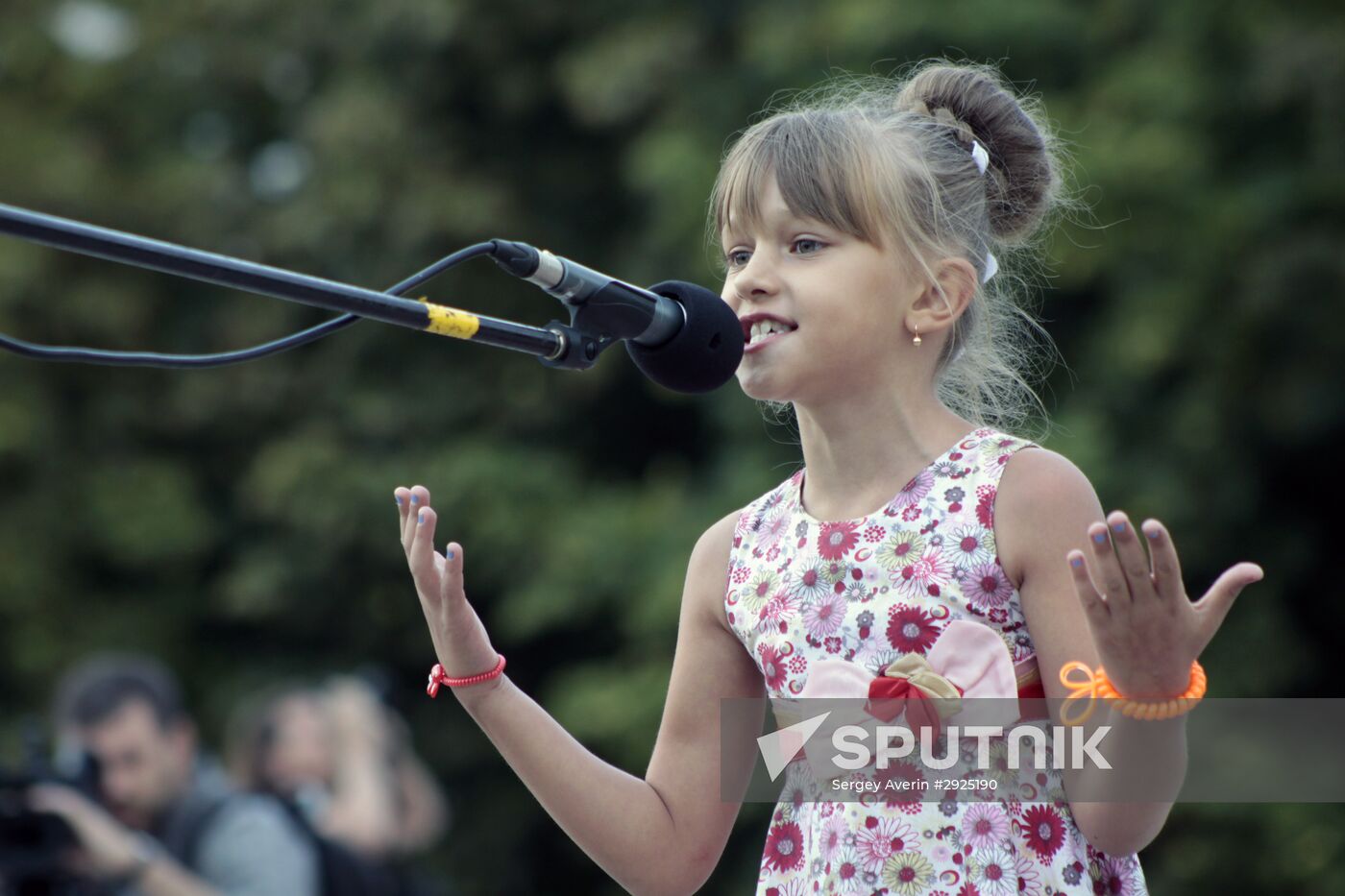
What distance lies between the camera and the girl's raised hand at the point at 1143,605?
5.07 ft

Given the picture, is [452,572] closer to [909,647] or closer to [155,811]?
[909,647]

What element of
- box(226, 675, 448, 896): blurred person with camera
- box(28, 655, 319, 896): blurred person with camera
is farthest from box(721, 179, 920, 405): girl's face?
box(226, 675, 448, 896): blurred person with camera

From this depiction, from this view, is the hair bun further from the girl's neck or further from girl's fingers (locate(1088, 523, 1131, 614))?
girl's fingers (locate(1088, 523, 1131, 614))

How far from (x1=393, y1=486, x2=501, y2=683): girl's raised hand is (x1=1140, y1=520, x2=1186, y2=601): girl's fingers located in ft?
2.58

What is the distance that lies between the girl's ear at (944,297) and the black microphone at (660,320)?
10.9 inches

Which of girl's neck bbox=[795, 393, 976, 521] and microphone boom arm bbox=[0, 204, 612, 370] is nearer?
microphone boom arm bbox=[0, 204, 612, 370]

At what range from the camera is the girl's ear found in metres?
2.08

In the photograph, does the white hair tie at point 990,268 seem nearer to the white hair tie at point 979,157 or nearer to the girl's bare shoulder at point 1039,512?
the white hair tie at point 979,157

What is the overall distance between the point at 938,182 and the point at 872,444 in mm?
362

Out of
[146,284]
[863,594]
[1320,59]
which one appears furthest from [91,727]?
[146,284]

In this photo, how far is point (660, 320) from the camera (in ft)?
6.07

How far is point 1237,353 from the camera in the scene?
771 cm

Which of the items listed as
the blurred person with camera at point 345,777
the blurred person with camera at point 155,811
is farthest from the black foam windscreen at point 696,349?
the blurred person with camera at point 345,777

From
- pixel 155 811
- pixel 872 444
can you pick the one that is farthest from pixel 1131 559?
pixel 155 811
